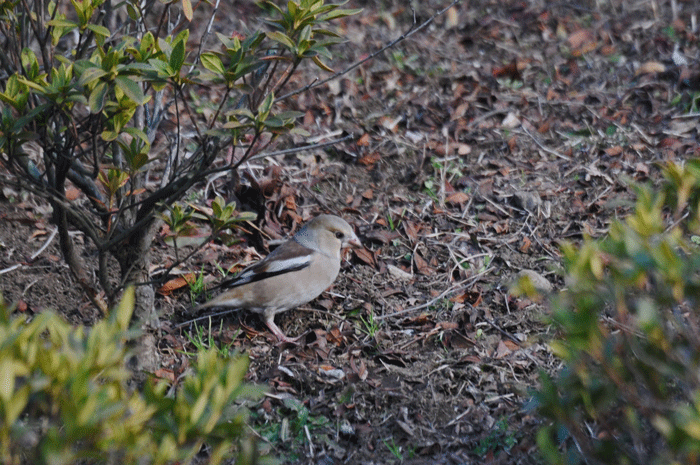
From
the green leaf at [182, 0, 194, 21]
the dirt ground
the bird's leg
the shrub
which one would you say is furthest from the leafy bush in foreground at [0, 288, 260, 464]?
the bird's leg

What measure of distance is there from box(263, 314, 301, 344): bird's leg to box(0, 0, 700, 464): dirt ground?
7 centimetres

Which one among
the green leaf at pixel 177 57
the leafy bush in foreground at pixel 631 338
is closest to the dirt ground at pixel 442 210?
the leafy bush in foreground at pixel 631 338

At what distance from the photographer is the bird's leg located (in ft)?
14.8

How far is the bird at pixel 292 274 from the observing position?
14.8 ft

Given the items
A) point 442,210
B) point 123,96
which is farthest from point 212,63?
point 442,210

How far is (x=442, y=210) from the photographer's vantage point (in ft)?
18.4

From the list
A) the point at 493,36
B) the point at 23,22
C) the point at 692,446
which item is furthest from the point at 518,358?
the point at 493,36

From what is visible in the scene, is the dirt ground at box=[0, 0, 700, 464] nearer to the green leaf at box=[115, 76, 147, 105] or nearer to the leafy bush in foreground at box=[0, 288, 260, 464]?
the leafy bush in foreground at box=[0, 288, 260, 464]

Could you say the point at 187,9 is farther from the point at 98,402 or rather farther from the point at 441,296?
the point at 441,296

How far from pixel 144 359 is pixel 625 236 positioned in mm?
2863

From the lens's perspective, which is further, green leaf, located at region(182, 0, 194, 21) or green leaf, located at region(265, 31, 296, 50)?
green leaf, located at region(182, 0, 194, 21)

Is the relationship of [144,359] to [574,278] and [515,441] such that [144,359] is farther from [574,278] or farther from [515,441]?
[574,278]

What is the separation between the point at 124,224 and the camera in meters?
3.87

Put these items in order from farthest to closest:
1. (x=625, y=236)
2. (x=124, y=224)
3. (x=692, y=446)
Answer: (x=124, y=224)
(x=625, y=236)
(x=692, y=446)
